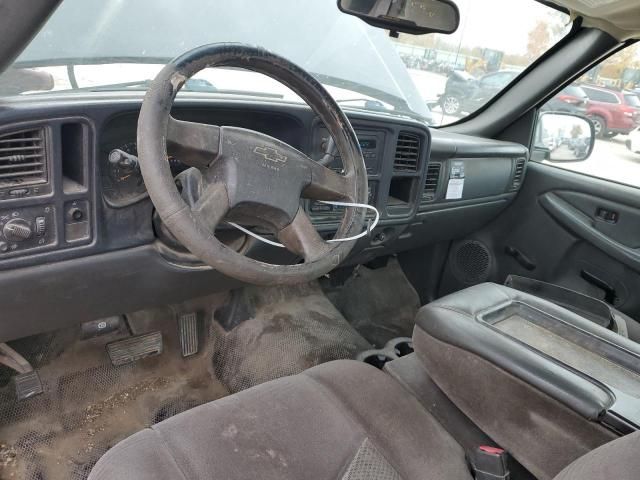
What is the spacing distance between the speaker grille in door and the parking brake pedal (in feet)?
6.42

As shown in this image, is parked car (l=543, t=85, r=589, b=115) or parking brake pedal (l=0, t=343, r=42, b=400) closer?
parking brake pedal (l=0, t=343, r=42, b=400)

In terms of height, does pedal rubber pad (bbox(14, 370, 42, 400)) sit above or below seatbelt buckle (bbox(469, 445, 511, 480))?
below

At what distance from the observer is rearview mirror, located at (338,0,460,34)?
166cm

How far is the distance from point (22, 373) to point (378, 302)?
1590 millimetres

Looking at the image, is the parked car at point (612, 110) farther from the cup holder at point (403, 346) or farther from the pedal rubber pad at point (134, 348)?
the pedal rubber pad at point (134, 348)

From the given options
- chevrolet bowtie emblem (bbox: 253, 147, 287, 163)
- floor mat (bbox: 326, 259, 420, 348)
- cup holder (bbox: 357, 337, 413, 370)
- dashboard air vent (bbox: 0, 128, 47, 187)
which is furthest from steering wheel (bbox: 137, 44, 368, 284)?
floor mat (bbox: 326, 259, 420, 348)

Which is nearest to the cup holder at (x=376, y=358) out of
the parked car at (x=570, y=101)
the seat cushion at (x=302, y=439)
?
the seat cushion at (x=302, y=439)

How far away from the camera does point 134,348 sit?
2.04m

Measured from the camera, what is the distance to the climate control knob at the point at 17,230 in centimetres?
122

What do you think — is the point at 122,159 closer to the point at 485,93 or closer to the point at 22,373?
the point at 22,373

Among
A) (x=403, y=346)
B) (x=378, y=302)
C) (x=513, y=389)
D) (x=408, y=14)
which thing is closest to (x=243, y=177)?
(x=513, y=389)

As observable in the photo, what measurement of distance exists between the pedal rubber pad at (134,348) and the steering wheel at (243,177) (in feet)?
3.21

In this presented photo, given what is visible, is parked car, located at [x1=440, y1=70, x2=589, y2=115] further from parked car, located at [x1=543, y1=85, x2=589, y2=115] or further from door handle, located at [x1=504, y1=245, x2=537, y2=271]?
door handle, located at [x1=504, y1=245, x2=537, y2=271]

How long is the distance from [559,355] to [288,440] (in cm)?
73
